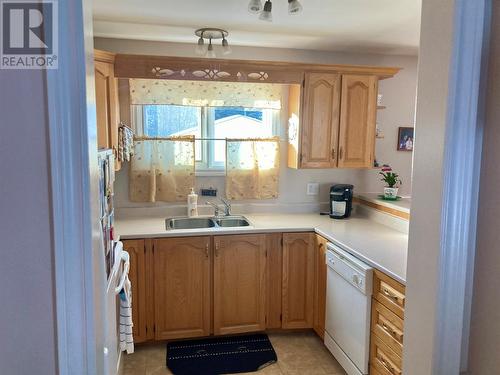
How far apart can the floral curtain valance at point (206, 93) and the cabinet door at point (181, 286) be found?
1165 millimetres

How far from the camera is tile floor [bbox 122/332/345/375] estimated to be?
2637 millimetres

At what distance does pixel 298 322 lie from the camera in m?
3.05

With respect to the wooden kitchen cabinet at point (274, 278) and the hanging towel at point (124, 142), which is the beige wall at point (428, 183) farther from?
the hanging towel at point (124, 142)

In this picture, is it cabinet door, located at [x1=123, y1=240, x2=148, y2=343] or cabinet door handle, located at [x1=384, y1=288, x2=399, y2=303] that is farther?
cabinet door, located at [x1=123, y1=240, x2=148, y2=343]

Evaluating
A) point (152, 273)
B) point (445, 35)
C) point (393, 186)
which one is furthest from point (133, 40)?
point (445, 35)

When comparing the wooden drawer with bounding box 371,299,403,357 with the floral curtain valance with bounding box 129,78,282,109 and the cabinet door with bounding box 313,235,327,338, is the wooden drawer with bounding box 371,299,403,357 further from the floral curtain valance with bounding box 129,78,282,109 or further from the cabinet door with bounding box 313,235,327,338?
the floral curtain valance with bounding box 129,78,282,109

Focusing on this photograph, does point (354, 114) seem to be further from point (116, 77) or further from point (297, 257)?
point (116, 77)

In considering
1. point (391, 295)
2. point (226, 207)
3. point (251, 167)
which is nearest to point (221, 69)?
point (251, 167)

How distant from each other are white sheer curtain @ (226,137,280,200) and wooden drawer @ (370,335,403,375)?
1668 millimetres

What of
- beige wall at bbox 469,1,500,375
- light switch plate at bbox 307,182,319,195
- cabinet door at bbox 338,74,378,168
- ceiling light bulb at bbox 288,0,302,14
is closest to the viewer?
beige wall at bbox 469,1,500,375

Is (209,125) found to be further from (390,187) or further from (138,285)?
(390,187)

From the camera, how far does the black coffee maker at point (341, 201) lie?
3357mm

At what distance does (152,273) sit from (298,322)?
3.91 feet

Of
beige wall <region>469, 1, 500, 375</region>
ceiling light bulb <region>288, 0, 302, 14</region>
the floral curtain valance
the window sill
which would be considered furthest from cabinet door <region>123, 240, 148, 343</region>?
beige wall <region>469, 1, 500, 375</region>
